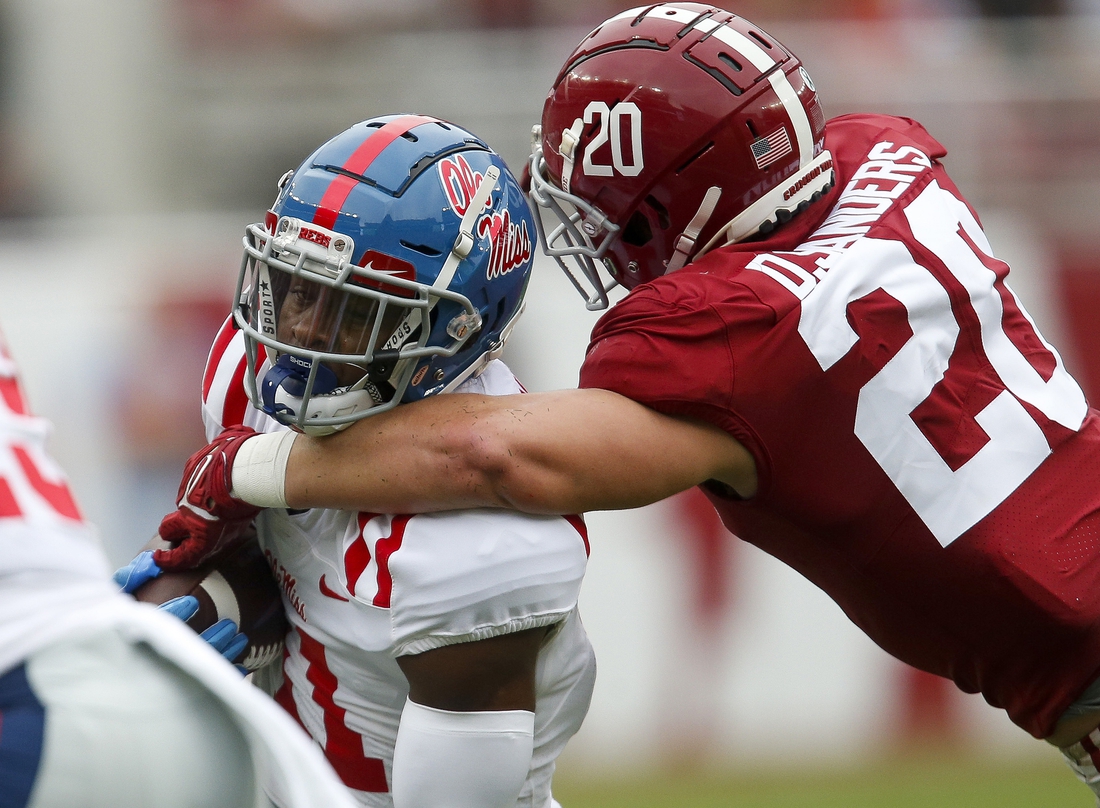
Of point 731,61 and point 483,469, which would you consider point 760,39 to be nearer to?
point 731,61

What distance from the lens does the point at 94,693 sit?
1.46 meters

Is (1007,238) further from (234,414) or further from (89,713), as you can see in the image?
(89,713)

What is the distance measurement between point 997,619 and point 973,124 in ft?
13.3

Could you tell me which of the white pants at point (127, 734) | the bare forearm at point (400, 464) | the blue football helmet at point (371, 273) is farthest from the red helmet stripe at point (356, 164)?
the white pants at point (127, 734)

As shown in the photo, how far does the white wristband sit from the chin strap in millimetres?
729

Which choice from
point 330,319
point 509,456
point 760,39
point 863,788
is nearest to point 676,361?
point 509,456

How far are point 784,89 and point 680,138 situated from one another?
0.73 feet

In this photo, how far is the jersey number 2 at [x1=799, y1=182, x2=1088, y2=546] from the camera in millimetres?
2208

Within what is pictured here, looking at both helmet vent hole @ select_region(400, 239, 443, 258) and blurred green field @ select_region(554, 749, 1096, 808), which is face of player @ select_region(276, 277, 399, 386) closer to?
helmet vent hole @ select_region(400, 239, 443, 258)

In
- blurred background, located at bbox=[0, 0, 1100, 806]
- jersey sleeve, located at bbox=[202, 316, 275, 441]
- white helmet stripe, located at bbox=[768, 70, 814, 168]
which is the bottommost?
blurred background, located at bbox=[0, 0, 1100, 806]

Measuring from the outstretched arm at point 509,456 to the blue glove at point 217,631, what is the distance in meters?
0.22

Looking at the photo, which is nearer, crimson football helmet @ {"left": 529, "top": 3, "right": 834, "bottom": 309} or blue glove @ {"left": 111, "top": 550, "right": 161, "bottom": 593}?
blue glove @ {"left": 111, "top": 550, "right": 161, "bottom": 593}

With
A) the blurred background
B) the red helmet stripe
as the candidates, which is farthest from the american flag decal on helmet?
the blurred background

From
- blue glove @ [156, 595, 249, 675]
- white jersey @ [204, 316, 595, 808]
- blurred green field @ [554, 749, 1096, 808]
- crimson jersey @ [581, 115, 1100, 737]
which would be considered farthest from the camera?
blurred green field @ [554, 749, 1096, 808]
